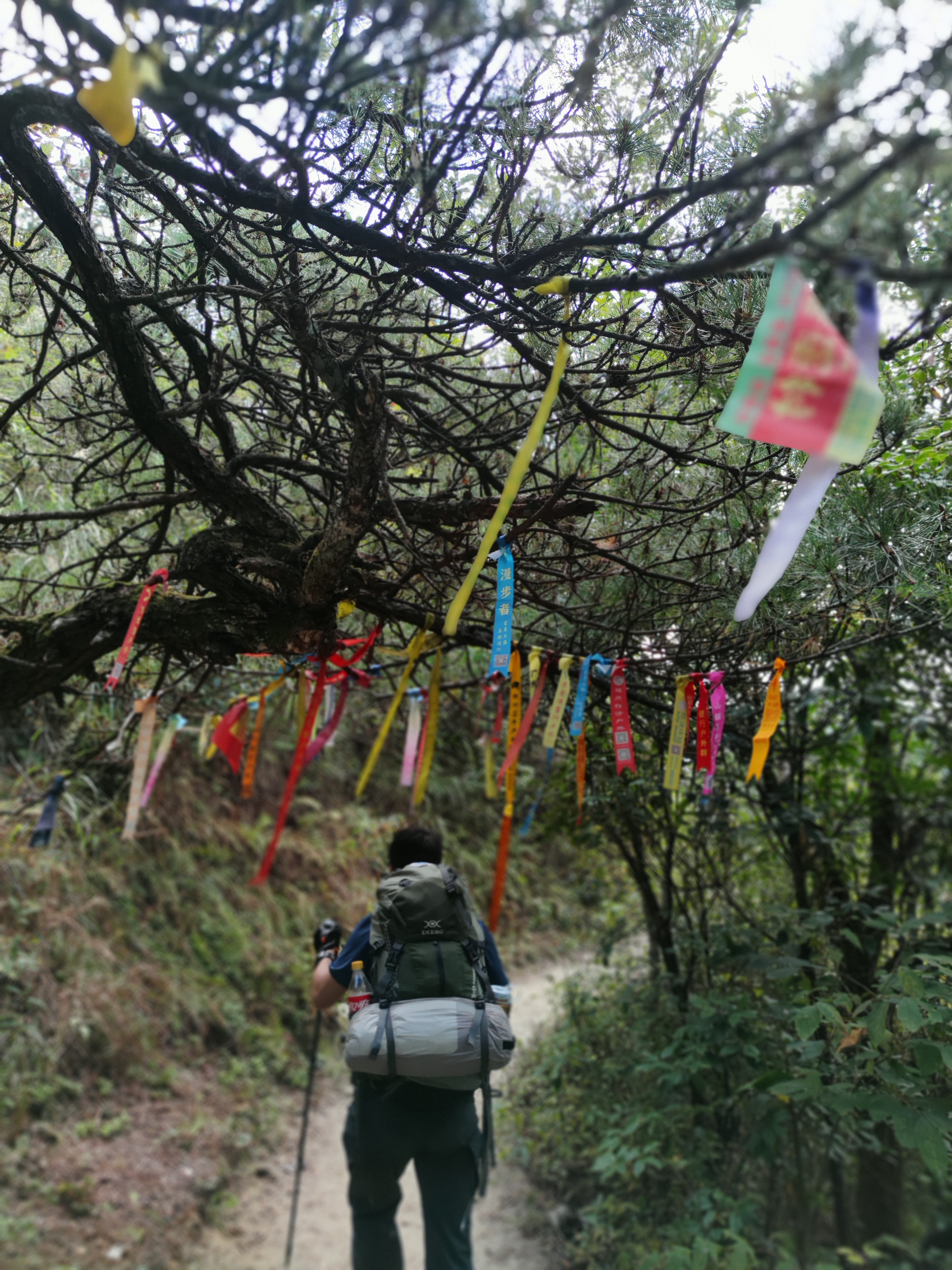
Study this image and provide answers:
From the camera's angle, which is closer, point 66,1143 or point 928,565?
point 928,565

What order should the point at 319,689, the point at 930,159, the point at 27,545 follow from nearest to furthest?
the point at 930,159 → the point at 319,689 → the point at 27,545

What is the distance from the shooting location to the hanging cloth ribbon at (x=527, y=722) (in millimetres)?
2744

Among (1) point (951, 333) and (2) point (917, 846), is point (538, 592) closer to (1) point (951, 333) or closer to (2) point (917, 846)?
(1) point (951, 333)

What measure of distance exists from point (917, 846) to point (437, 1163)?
9.45 ft

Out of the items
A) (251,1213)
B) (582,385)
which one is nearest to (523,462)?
(582,385)

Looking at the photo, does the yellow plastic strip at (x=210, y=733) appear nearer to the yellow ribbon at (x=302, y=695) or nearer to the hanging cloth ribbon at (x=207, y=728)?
the hanging cloth ribbon at (x=207, y=728)

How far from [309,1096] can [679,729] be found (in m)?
3.03

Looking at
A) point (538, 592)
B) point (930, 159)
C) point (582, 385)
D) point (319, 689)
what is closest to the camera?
point (930, 159)

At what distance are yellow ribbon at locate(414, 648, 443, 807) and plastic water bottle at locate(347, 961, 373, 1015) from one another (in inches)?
24.2

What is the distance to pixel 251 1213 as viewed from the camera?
13.5 ft

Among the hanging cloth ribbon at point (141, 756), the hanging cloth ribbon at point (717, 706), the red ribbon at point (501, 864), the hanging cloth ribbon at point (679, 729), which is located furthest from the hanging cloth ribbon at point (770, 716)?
the hanging cloth ribbon at point (141, 756)

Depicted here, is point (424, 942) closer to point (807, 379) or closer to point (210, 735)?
point (807, 379)

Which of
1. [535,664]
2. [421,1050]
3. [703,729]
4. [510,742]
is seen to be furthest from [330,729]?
[703,729]

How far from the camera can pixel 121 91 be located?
1.00 meters
